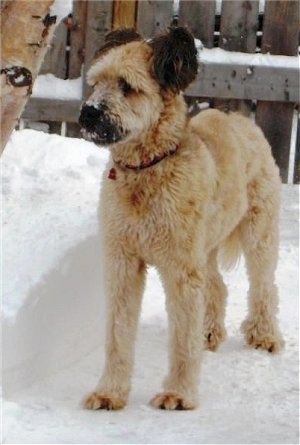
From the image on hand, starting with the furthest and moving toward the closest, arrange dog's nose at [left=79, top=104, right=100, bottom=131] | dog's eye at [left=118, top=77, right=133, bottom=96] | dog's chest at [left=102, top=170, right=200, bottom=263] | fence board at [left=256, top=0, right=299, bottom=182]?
fence board at [left=256, top=0, right=299, bottom=182] < dog's chest at [left=102, top=170, right=200, bottom=263] < dog's eye at [left=118, top=77, right=133, bottom=96] < dog's nose at [left=79, top=104, right=100, bottom=131]

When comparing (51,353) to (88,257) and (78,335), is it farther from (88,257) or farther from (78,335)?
(88,257)

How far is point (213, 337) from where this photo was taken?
6.23 meters

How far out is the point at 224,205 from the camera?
5.52 meters

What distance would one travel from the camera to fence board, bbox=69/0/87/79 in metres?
9.14

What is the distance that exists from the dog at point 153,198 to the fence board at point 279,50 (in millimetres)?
3817

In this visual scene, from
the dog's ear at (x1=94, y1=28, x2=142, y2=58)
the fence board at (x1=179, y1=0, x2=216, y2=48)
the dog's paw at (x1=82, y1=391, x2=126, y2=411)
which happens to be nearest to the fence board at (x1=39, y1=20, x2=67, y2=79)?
the fence board at (x1=179, y1=0, x2=216, y2=48)

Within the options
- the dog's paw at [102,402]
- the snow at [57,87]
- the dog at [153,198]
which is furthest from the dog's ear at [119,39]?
the snow at [57,87]

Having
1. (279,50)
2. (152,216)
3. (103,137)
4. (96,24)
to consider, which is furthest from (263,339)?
(96,24)

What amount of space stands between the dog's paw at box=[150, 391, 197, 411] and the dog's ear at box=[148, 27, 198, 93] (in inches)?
55.1

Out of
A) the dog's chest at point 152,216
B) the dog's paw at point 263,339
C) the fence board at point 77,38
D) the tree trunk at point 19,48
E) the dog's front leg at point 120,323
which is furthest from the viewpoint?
the fence board at point 77,38

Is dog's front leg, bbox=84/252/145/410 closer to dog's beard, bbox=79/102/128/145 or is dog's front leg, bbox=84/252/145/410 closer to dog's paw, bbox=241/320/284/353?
dog's beard, bbox=79/102/128/145

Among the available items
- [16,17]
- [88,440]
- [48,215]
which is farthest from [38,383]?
[16,17]

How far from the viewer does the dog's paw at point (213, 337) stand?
6211 mm

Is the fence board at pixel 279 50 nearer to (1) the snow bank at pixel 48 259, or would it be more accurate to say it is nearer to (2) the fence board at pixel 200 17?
(2) the fence board at pixel 200 17
